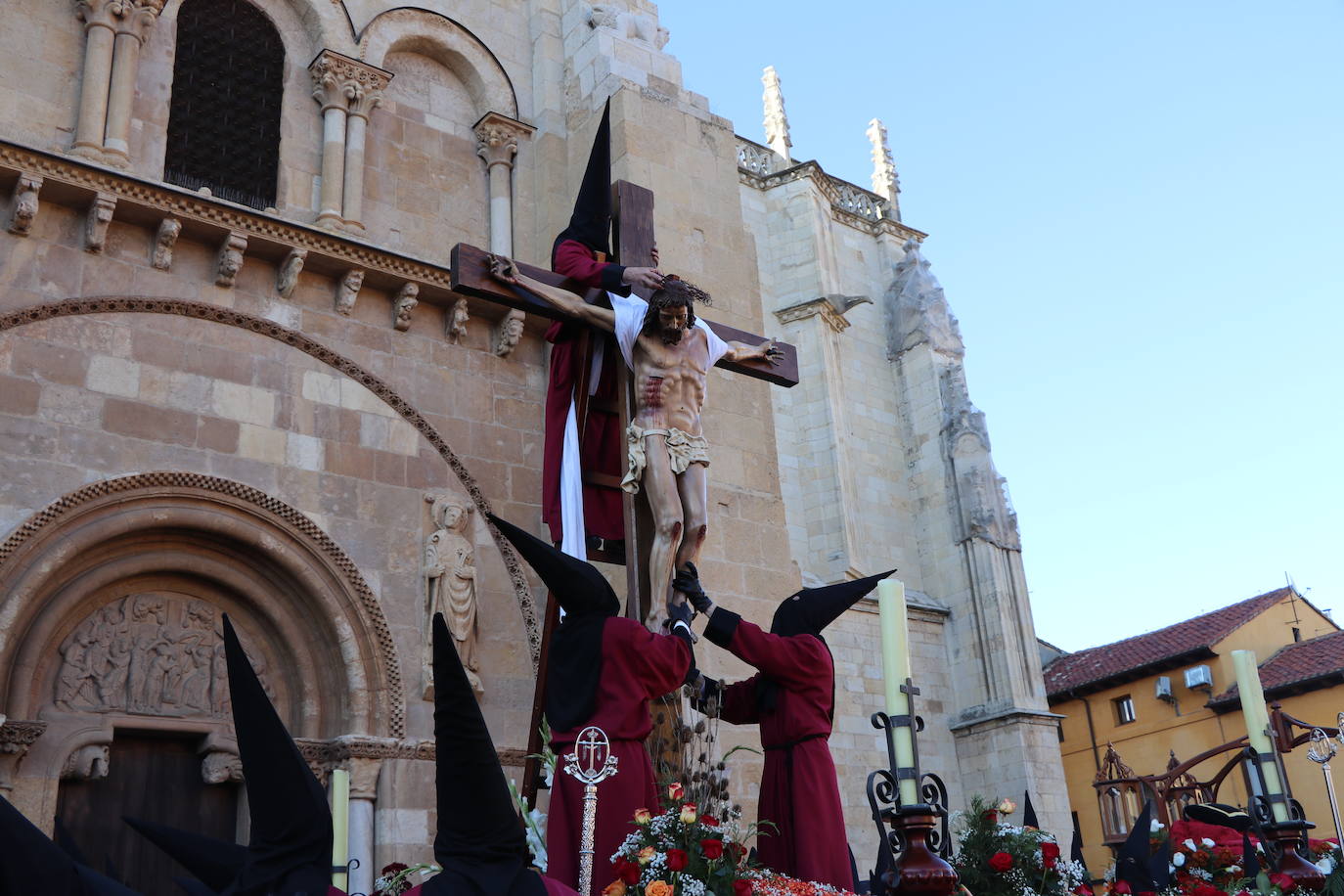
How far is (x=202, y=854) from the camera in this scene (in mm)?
2826

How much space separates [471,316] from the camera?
32.6ft

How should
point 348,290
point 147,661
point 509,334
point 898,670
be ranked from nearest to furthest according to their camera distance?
point 898,670 < point 147,661 < point 348,290 < point 509,334

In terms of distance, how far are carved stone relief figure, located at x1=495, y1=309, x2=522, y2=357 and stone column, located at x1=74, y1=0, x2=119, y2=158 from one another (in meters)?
3.13

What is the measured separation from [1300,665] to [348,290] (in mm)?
19914

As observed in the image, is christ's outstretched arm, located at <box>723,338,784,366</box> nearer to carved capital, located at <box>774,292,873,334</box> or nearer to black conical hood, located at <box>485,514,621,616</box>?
black conical hood, located at <box>485,514,621,616</box>

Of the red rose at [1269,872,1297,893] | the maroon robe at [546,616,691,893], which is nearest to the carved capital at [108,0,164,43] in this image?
the maroon robe at [546,616,691,893]

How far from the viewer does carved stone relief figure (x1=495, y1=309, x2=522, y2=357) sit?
10000 millimetres

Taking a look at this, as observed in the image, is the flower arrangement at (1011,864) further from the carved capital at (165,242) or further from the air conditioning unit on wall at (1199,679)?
the air conditioning unit on wall at (1199,679)

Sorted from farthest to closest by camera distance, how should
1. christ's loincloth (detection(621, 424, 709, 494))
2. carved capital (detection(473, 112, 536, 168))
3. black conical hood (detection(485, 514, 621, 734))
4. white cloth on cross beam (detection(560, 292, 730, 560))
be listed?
carved capital (detection(473, 112, 536, 168)) → white cloth on cross beam (detection(560, 292, 730, 560)) → christ's loincloth (detection(621, 424, 709, 494)) → black conical hood (detection(485, 514, 621, 734))

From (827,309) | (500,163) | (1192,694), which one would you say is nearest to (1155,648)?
(1192,694)

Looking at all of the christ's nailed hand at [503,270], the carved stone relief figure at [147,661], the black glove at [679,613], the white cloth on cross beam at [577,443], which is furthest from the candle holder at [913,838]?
the carved stone relief figure at [147,661]

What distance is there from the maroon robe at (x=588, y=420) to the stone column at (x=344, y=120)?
3.71 metres

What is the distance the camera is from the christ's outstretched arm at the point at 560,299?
623 centimetres

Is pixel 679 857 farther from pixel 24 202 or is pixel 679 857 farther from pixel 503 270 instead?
pixel 24 202
